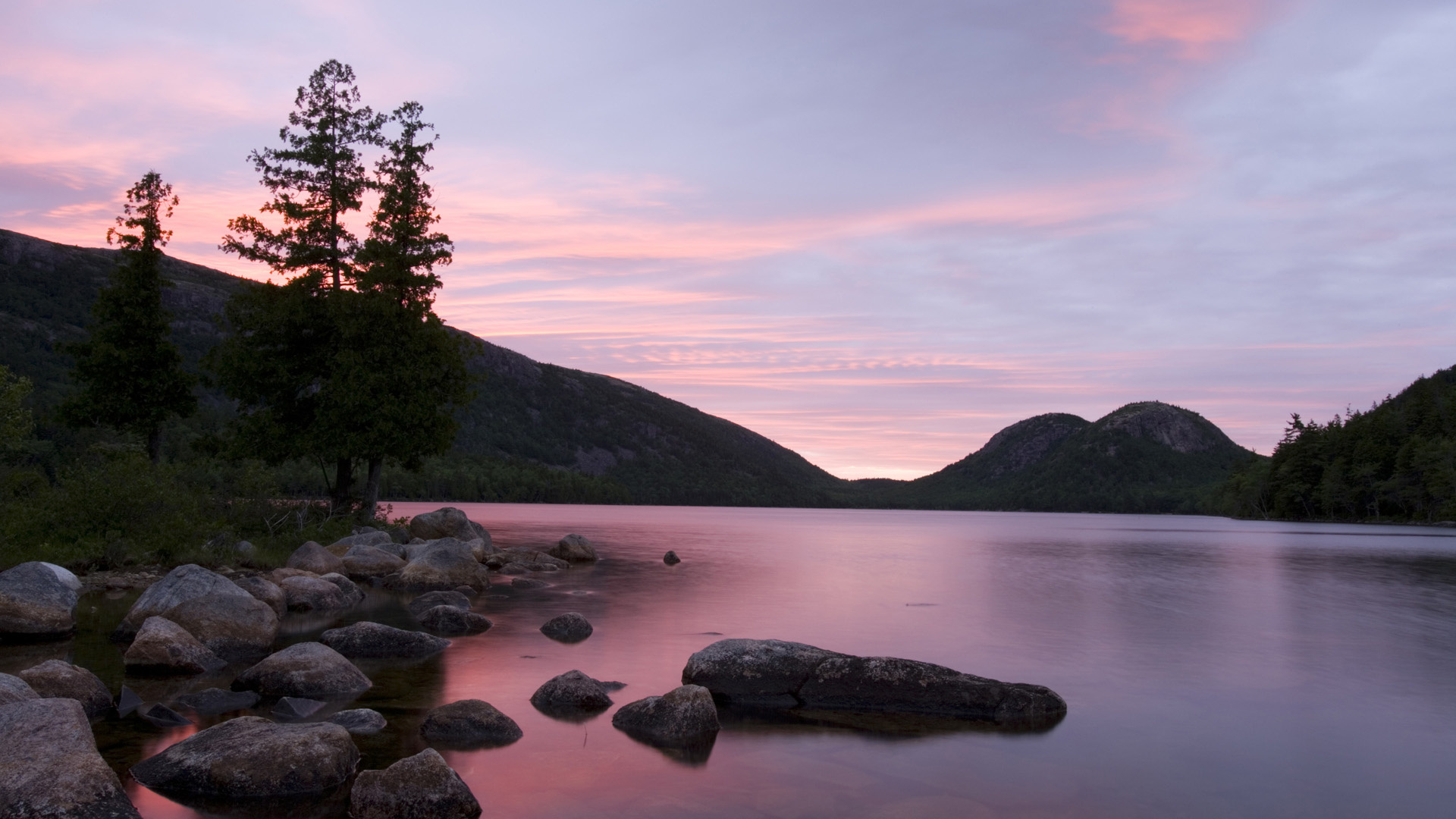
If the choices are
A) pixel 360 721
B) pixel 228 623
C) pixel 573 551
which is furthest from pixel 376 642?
pixel 573 551

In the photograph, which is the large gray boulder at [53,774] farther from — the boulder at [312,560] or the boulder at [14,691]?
the boulder at [312,560]

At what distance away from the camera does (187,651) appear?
14531mm

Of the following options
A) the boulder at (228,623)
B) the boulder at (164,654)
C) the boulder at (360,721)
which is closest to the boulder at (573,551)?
the boulder at (228,623)

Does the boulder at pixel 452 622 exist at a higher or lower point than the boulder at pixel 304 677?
lower

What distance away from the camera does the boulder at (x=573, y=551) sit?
4125 centimetres

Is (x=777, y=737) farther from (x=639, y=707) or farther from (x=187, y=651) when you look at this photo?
(x=187, y=651)

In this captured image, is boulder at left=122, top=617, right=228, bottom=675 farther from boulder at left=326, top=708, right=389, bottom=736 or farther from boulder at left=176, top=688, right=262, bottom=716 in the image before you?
boulder at left=326, top=708, right=389, bottom=736

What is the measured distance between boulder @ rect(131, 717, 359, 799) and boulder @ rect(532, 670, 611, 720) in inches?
143

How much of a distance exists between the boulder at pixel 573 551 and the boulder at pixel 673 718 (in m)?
29.2

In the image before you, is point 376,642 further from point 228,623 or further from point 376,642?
point 228,623

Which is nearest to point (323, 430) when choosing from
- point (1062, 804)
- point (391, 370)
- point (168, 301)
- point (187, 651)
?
point (391, 370)

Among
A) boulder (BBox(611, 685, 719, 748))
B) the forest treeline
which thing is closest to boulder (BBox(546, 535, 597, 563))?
boulder (BBox(611, 685, 719, 748))

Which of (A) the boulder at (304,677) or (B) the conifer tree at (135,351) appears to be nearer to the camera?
(A) the boulder at (304,677)

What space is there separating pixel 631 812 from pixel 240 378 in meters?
30.8
